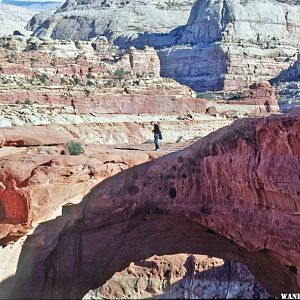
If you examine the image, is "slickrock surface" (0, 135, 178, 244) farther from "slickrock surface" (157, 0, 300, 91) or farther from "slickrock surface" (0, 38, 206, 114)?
"slickrock surface" (157, 0, 300, 91)

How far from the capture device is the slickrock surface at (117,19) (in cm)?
13788

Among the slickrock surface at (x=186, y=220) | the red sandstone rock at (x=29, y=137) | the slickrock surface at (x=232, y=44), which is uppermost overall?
the slickrock surface at (x=232, y=44)

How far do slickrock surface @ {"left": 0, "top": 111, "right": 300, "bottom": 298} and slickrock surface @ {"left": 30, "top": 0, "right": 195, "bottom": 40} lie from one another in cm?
11720

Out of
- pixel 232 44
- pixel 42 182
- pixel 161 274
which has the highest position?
pixel 232 44

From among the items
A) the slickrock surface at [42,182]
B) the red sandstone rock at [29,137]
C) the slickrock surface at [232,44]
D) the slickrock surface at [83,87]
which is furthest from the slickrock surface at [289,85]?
the slickrock surface at [42,182]

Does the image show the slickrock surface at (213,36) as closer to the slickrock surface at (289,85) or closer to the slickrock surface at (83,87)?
the slickrock surface at (289,85)

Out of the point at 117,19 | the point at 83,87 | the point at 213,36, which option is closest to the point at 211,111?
the point at 83,87

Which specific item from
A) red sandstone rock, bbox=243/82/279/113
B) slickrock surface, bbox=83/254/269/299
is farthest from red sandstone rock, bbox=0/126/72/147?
red sandstone rock, bbox=243/82/279/113

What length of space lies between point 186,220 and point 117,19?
424 feet

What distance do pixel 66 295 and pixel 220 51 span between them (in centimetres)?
8644

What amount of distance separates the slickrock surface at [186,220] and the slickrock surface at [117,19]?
117 m

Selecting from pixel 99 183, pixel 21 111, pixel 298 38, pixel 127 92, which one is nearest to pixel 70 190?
pixel 99 183

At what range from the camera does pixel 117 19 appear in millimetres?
142125

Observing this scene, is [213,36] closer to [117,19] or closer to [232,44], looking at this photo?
[232,44]
